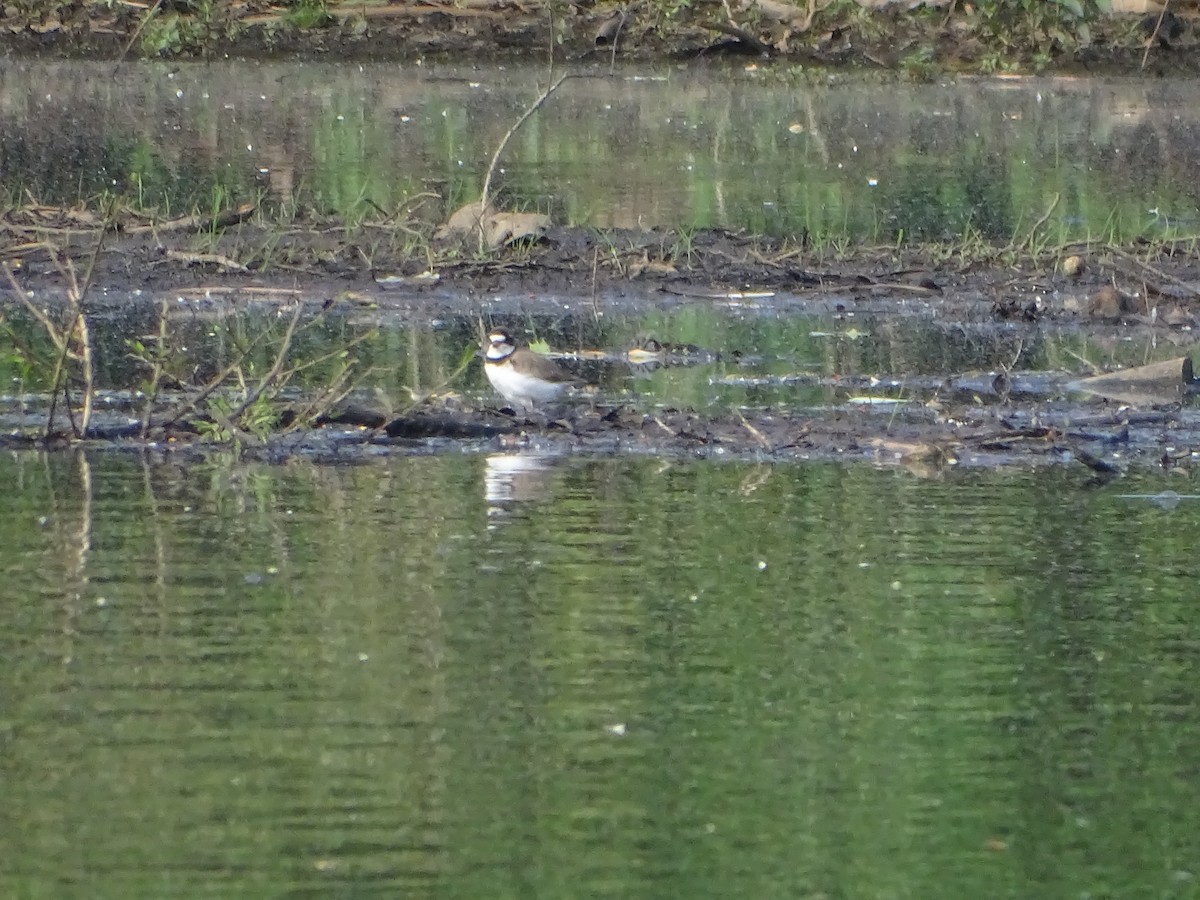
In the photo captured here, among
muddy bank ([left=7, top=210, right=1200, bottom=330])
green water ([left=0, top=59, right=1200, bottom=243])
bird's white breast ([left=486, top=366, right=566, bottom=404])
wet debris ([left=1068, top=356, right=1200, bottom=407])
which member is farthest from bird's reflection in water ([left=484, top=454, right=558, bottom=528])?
green water ([left=0, top=59, right=1200, bottom=243])

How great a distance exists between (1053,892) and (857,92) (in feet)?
71.0

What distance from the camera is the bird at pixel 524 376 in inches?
417

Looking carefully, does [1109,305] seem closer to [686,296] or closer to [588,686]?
[686,296]

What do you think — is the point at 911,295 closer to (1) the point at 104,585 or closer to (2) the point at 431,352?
(2) the point at 431,352

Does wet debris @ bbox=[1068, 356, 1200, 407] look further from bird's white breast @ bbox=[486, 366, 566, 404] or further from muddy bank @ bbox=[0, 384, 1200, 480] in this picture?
bird's white breast @ bbox=[486, 366, 566, 404]

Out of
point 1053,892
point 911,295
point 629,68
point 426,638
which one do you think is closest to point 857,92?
point 629,68

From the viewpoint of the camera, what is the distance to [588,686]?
256 inches

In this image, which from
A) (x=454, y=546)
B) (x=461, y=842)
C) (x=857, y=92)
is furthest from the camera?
(x=857, y=92)

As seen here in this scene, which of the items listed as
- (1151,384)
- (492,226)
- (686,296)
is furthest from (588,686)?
(492,226)

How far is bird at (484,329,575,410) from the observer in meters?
10.6

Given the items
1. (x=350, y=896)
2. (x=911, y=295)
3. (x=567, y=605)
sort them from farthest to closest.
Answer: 1. (x=911, y=295)
2. (x=567, y=605)
3. (x=350, y=896)

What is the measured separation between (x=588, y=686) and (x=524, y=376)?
4.20 metres

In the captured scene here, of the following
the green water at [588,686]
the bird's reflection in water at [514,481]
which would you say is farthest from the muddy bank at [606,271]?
the green water at [588,686]

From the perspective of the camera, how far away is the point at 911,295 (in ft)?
48.1
